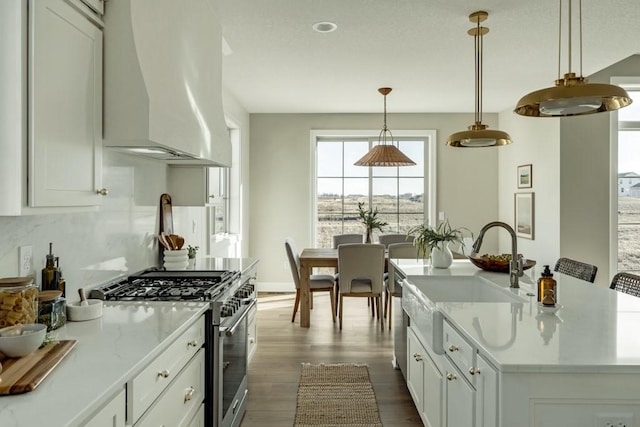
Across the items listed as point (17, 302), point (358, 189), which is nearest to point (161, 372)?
point (17, 302)

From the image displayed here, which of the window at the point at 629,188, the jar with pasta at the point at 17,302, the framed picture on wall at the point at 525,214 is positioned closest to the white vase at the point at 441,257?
the jar with pasta at the point at 17,302

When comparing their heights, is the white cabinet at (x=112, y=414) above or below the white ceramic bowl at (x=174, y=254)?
below

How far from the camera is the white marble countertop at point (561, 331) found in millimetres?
1315

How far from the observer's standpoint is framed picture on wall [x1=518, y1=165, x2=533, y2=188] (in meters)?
5.72

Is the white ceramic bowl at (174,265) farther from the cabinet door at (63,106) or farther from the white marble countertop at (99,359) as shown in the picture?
the cabinet door at (63,106)

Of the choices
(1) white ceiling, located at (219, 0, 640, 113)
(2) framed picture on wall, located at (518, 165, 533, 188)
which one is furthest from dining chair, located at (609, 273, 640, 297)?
(2) framed picture on wall, located at (518, 165, 533, 188)

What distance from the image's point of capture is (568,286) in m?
2.48

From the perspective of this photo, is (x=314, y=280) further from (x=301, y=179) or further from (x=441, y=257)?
(x=301, y=179)

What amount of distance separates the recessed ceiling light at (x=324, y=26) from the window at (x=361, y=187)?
135 inches

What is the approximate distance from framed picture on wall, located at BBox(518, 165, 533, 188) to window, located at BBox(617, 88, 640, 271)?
94cm

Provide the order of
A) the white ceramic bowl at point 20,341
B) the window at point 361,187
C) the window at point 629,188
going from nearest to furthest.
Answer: the white ceramic bowl at point 20,341
the window at point 629,188
the window at point 361,187

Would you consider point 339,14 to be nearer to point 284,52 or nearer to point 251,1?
point 251,1

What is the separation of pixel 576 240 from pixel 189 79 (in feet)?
14.9

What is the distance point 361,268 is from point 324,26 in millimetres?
2359
